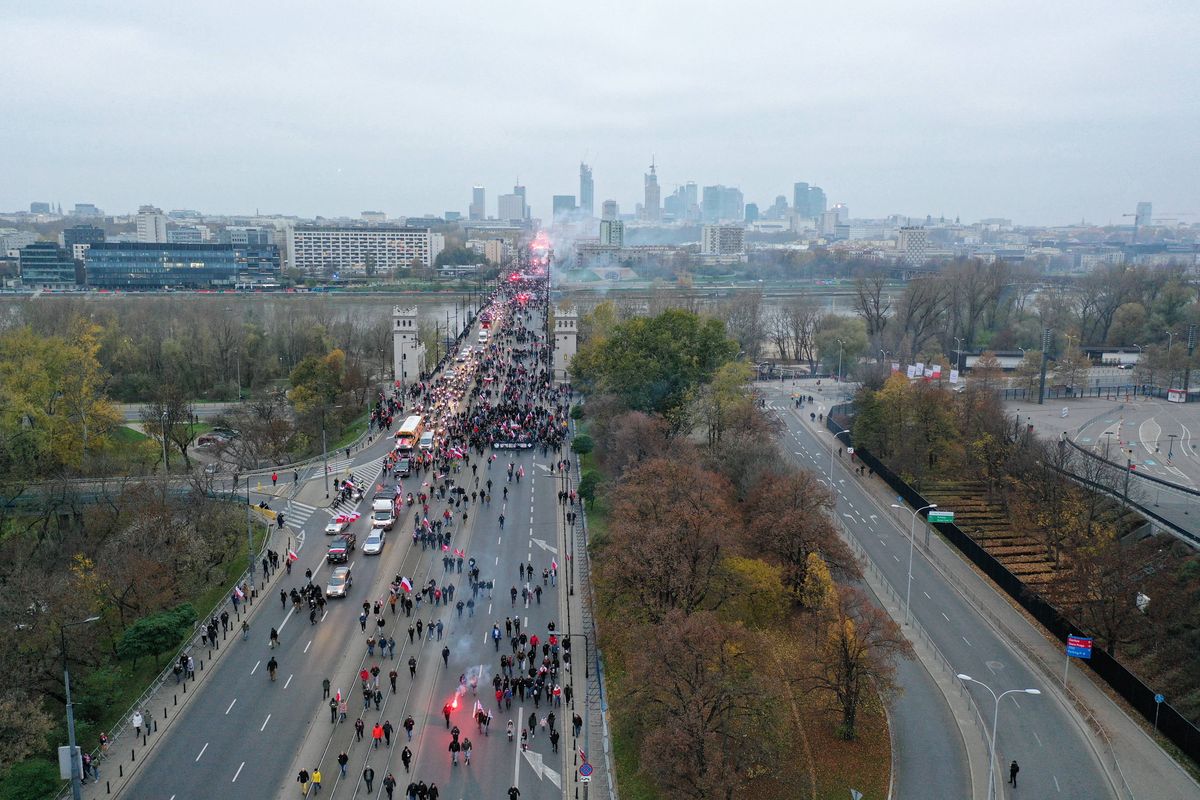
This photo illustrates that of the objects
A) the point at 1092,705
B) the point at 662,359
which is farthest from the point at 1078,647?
the point at 662,359

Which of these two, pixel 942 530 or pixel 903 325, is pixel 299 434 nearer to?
pixel 942 530

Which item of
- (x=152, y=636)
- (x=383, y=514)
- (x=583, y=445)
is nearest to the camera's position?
(x=152, y=636)

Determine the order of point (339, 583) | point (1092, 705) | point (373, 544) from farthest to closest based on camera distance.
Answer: point (373, 544), point (339, 583), point (1092, 705)

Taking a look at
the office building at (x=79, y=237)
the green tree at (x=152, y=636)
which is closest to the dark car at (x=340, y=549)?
the green tree at (x=152, y=636)

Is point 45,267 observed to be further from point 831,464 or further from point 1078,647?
point 1078,647

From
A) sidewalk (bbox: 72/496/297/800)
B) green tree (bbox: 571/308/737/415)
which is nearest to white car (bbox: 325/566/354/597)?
sidewalk (bbox: 72/496/297/800)

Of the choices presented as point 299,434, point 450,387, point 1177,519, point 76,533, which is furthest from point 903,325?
point 76,533

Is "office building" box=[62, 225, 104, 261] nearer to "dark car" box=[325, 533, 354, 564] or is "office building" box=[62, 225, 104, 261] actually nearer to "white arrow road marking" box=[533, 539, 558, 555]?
"dark car" box=[325, 533, 354, 564]

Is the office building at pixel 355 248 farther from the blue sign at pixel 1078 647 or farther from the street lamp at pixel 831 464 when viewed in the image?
the blue sign at pixel 1078 647
